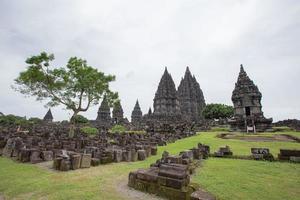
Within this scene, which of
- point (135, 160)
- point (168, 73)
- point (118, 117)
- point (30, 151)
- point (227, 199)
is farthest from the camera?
point (118, 117)

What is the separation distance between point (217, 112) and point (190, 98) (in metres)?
12.0

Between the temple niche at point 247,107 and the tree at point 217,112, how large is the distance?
23.5m

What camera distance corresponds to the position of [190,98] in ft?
214

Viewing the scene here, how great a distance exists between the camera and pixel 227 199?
4016 mm

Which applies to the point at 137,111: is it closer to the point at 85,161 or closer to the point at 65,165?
the point at 85,161

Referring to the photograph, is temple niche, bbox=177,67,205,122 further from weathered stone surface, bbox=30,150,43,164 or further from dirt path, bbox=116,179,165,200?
dirt path, bbox=116,179,165,200

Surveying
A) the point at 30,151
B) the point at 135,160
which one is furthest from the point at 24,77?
the point at 135,160

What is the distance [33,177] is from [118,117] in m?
52.4

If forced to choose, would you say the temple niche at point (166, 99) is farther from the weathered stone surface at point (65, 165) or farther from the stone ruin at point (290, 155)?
the weathered stone surface at point (65, 165)

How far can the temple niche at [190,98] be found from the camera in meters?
63.0

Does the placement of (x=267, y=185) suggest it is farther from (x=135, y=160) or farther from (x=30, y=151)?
(x=30, y=151)

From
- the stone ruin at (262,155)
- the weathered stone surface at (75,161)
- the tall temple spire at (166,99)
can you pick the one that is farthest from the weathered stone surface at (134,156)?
the tall temple spire at (166,99)

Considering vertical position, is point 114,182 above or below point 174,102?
below

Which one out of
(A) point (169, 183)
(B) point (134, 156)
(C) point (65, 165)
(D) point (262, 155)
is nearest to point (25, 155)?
(C) point (65, 165)
